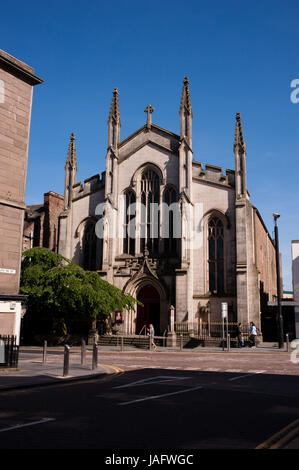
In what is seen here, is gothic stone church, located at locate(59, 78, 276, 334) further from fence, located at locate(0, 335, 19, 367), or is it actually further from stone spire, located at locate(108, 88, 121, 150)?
fence, located at locate(0, 335, 19, 367)

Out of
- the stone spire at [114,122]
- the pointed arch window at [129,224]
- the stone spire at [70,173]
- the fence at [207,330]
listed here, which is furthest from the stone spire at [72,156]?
the fence at [207,330]

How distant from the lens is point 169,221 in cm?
3375

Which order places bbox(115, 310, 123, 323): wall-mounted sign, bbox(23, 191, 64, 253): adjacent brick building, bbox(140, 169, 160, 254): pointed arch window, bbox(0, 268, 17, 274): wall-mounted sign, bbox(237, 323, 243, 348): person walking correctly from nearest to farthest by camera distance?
bbox(0, 268, 17, 274): wall-mounted sign < bbox(237, 323, 243, 348): person walking < bbox(115, 310, 123, 323): wall-mounted sign < bbox(140, 169, 160, 254): pointed arch window < bbox(23, 191, 64, 253): adjacent brick building

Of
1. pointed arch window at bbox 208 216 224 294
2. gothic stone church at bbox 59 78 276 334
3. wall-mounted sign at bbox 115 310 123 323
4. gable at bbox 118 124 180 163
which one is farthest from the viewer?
gable at bbox 118 124 180 163

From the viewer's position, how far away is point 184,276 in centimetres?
3031

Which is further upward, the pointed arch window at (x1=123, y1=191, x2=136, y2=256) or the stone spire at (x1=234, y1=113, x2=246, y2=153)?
the stone spire at (x1=234, y1=113, x2=246, y2=153)

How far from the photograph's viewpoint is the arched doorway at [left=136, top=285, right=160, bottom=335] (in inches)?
1305

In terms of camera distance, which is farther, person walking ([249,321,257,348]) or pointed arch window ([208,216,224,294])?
pointed arch window ([208,216,224,294])

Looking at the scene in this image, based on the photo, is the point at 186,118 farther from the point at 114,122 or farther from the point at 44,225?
the point at 44,225

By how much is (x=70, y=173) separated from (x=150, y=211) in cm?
801

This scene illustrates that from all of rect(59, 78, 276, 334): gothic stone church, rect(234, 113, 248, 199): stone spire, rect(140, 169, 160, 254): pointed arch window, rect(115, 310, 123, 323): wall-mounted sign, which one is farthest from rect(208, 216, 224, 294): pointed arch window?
rect(115, 310, 123, 323): wall-mounted sign

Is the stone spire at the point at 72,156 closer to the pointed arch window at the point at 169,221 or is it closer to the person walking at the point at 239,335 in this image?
the pointed arch window at the point at 169,221

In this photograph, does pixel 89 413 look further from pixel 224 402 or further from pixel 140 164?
pixel 140 164

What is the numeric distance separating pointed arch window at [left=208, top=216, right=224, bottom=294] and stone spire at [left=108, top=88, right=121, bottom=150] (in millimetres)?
10174
